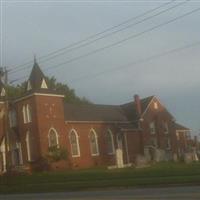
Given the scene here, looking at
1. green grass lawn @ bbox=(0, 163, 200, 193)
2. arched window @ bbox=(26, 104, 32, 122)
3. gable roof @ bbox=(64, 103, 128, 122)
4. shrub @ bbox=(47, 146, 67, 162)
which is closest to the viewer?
green grass lawn @ bbox=(0, 163, 200, 193)

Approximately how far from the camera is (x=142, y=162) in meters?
55.8

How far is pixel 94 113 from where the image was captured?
69.6 meters

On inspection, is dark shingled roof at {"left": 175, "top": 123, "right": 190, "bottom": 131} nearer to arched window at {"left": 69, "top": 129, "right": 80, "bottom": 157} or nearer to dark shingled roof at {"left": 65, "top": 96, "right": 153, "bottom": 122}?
dark shingled roof at {"left": 65, "top": 96, "right": 153, "bottom": 122}

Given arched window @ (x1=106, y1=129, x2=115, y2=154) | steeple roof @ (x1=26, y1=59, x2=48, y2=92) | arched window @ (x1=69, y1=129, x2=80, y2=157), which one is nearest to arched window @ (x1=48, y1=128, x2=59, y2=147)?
arched window @ (x1=69, y1=129, x2=80, y2=157)

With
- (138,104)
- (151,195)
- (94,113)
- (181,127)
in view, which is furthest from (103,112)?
(151,195)

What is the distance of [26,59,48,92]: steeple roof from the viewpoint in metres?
60.9

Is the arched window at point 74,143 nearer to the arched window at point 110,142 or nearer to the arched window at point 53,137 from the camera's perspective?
the arched window at point 53,137

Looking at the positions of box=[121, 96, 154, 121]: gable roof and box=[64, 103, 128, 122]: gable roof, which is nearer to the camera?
box=[64, 103, 128, 122]: gable roof

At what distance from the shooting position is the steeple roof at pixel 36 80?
200 feet

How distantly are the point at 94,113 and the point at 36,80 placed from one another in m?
11.3

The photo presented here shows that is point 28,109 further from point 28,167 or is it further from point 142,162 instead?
point 142,162

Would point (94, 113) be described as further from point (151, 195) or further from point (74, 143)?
point (151, 195)

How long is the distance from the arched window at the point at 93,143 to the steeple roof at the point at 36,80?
8.61 metres

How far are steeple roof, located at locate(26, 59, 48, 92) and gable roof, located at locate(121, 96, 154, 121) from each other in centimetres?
1617
